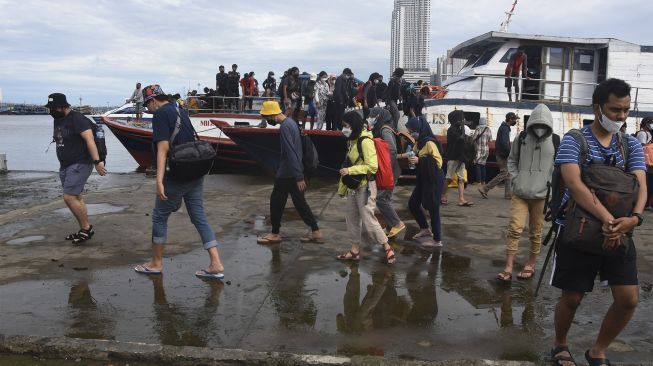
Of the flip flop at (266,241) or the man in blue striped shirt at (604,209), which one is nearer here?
the man in blue striped shirt at (604,209)

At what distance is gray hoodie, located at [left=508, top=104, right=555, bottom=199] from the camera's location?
190 inches

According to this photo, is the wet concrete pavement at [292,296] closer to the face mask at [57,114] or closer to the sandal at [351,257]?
the sandal at [351,257]

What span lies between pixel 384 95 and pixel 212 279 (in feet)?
28.5

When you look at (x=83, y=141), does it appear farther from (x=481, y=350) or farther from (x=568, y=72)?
(x=568, y=72)

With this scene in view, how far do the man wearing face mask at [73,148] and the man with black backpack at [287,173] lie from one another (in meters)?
1.94

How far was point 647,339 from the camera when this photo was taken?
12.4 ft

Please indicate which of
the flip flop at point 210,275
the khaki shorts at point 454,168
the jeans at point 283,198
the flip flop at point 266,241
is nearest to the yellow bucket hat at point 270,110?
the jeans at point 283,198

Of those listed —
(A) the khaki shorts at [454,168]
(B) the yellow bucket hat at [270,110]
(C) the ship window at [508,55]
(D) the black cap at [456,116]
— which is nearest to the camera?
(B) the yellow bucket hat at [270,110]

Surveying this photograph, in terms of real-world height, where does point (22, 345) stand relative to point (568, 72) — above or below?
below

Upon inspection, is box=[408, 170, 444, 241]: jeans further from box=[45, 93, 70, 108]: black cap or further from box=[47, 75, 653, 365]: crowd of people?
box=[45, 93, 70, 108]: black cap

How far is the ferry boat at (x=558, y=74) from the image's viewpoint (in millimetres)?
13023

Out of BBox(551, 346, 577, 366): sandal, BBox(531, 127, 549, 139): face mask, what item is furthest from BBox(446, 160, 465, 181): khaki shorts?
BBox(551, 346, 577, 366): sandal

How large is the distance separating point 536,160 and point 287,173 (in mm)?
2633

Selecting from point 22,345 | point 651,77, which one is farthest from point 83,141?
point 651,77
